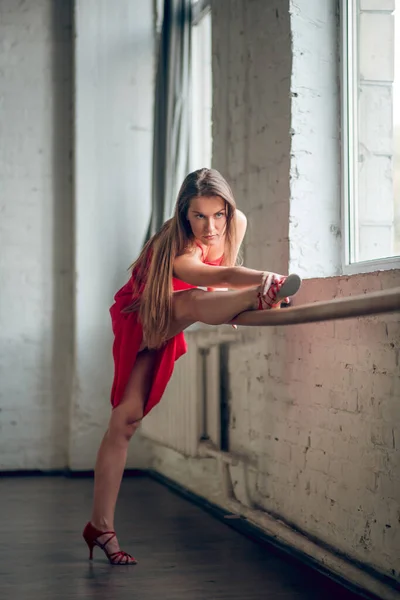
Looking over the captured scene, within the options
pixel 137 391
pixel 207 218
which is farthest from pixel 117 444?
pixel 207 218

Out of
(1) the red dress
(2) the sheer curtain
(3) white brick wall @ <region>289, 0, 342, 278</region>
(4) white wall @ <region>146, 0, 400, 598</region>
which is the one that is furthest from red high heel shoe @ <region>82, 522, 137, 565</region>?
(2) the sheer curtain

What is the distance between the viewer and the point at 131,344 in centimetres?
302

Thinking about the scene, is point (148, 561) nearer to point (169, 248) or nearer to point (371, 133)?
point (169, 248)

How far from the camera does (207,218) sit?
9.17ft

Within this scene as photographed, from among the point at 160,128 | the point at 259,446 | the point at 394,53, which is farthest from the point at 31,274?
the point at 394,53

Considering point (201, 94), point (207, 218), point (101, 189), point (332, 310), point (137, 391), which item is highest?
point (201, 94)

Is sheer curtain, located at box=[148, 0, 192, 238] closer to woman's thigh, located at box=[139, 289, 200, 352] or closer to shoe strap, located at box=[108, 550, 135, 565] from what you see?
woman's thigh, located at box=[139, 289, 200, 352]

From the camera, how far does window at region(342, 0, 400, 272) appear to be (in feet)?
9.33

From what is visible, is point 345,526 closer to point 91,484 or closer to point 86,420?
point 91,484

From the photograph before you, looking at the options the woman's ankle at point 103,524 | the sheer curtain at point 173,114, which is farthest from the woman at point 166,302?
the sheer curtain at point 173,114

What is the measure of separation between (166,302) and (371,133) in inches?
36.3

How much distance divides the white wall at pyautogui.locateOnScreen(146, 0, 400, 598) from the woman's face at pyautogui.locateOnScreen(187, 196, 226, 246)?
1.24 feet

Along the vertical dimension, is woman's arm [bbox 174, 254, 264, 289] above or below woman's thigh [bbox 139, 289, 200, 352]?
above

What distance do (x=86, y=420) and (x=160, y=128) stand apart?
171 cm
